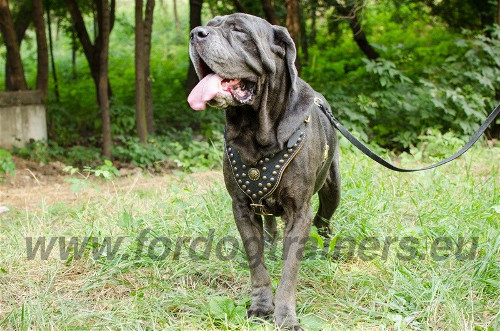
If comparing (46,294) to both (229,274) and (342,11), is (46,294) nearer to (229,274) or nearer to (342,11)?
(229,274)

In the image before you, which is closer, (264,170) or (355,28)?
(264,170)

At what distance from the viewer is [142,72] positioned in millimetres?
9578

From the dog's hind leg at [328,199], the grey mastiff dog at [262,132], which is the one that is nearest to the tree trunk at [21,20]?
the dog's hind leg at [328,199]

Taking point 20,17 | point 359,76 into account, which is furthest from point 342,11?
point 20,17

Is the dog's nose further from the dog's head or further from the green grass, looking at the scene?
the green grass

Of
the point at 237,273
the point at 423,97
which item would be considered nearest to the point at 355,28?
the point at 423,97

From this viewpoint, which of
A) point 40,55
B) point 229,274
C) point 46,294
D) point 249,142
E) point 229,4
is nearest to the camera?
point 249,142

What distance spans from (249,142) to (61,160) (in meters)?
7.07

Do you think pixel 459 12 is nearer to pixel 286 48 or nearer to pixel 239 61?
pixel 286 48

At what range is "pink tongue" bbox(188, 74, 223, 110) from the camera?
3.12m

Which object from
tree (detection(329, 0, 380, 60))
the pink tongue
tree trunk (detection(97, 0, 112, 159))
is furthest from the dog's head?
tree (detection(329, 0, 380, 60))

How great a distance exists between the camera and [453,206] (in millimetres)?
4945

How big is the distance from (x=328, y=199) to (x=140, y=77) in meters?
5.80

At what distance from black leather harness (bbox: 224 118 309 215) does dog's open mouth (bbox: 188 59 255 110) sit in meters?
0.36
